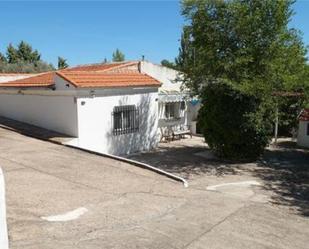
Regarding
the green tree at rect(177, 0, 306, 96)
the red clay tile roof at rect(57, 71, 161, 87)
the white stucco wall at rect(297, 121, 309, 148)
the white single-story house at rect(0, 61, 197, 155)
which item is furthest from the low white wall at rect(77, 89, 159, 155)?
the white stucco wall at rect(297, 121, 309, 148)

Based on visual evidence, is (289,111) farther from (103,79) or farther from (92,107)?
(92,107)

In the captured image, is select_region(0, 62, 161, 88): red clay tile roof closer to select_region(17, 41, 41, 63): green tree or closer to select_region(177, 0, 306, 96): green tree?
select_region(177, 0, 306, 96): green tree

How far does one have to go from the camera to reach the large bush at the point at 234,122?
60.4 ft

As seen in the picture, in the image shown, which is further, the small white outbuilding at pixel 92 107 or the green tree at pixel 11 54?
the green tree at pixel 11 54

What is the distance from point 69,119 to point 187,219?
980cm

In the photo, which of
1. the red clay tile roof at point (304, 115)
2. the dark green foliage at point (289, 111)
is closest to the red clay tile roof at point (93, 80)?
the dark green foliage at point (289, 111)

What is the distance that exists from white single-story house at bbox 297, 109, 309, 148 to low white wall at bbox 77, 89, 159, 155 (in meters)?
9.31

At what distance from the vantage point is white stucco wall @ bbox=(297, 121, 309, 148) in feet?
79.6

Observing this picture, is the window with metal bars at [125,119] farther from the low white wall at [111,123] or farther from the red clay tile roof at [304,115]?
the red clay tile roof at [304,115]

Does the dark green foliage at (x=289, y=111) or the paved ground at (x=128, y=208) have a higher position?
the dark green foliage at (x=289, y=111)

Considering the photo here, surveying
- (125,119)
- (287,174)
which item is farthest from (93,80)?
(287,174)

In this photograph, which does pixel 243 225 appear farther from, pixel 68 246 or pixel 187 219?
pixel 68 246

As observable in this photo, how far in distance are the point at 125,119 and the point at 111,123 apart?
3.77 feet

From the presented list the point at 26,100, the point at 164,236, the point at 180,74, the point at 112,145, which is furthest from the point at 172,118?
the point at 164,236
